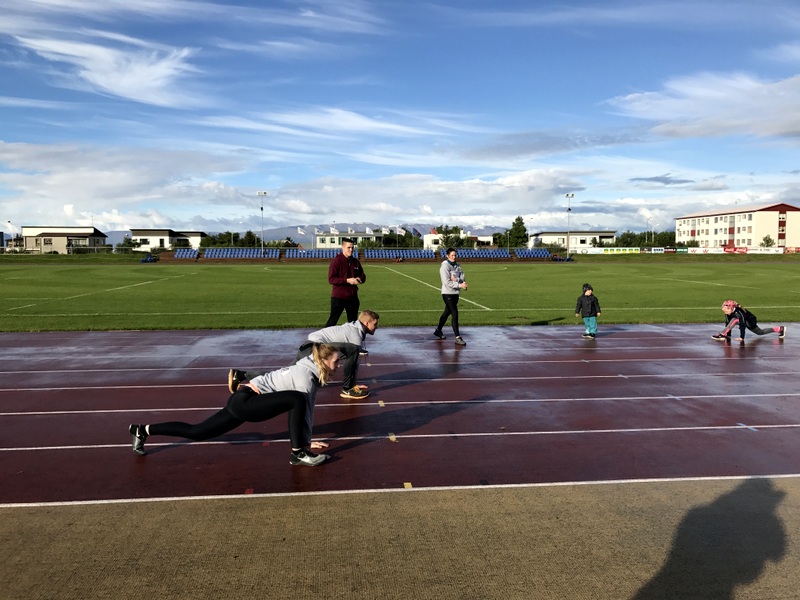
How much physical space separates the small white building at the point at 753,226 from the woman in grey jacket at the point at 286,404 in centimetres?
13516

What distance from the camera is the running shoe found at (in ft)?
29.9

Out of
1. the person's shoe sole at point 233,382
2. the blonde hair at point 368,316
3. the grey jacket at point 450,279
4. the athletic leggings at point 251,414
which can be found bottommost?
the athletic leggings at point 251,414

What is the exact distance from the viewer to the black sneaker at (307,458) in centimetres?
623

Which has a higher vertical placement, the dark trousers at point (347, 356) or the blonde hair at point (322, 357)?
the blonde hair at point (322, 357)

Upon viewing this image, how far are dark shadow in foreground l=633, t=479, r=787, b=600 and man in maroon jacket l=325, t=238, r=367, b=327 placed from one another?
7.41m

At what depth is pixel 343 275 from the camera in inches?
457

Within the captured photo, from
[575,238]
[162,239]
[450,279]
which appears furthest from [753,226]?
[450,279]

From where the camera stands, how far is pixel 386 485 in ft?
19.1

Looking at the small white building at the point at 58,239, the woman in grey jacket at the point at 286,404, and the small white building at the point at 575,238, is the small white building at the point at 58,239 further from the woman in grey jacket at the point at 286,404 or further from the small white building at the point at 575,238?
the woman in grey jacket at the point at 286,404

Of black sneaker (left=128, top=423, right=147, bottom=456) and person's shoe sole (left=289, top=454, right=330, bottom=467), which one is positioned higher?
black sneaker (left=128, top=423, right=147, bottom=456)

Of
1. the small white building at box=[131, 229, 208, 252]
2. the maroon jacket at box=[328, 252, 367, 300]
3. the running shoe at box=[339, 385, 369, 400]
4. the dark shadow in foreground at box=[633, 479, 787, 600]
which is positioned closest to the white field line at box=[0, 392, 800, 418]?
the running shoe at box=[339, 385, 369, 400]

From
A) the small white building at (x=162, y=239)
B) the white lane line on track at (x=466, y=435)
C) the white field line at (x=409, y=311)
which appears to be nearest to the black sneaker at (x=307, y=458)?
the white lane line on track at (x=466, y=435)

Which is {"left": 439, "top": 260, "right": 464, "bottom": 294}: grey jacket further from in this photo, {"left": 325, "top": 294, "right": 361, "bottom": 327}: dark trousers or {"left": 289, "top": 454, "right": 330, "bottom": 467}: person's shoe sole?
{"left": 289, "top": 454, "right": 330, "bottom": 467}: person's shoe sole

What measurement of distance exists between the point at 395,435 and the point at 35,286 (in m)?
30.3
